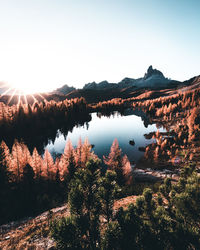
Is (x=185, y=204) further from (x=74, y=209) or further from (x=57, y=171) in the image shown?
(x=57, y=171)

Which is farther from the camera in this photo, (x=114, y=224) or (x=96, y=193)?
(x=96, y=193)

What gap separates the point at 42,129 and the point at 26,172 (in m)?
72.4

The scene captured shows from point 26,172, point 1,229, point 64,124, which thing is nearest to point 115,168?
point 26,172

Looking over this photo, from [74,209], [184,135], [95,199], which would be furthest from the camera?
[184,135]

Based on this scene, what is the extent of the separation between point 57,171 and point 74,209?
3301 cm

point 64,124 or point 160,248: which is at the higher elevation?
point 160,248

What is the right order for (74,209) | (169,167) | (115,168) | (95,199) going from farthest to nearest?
(169,167)
(115,168)
(95,199)
(74,209)

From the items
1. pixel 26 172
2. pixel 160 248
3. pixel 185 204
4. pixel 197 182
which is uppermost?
pixel 197 182

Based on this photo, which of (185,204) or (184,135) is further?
(184,135)

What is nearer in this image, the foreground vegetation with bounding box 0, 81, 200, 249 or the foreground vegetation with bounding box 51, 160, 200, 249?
the foreground vegetation with bounding box 51, 160, 200, 249

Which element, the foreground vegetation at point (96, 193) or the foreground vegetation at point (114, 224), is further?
the foreground vegetation at point (96, 193)

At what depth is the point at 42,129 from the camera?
3856 inches

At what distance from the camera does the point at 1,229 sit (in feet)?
66.2

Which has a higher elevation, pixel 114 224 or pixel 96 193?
pixel 96 193
